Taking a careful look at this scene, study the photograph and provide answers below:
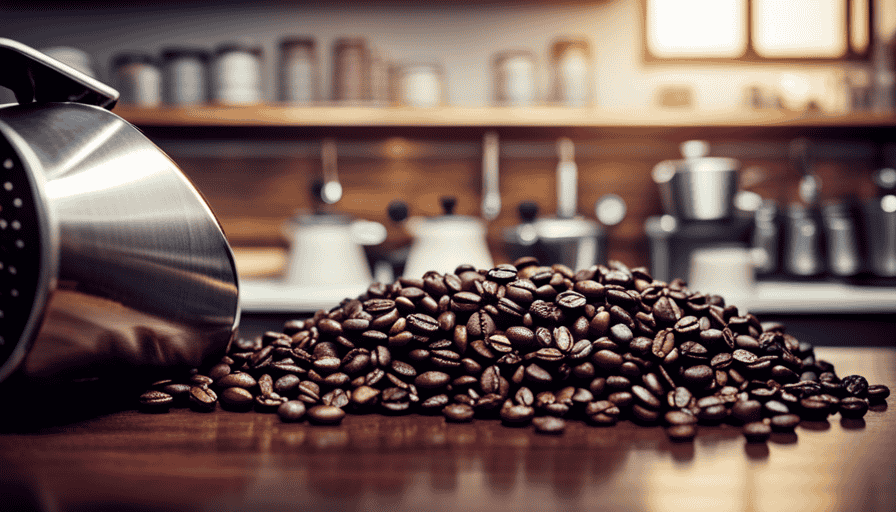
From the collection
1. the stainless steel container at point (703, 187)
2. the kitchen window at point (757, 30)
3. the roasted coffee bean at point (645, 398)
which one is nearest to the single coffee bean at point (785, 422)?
the roasted coffee bean at point (645, 398)

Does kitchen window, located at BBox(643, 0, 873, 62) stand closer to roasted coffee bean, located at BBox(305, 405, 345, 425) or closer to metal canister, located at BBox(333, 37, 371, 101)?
metal canister, located at BBox(333, 37, 371, 101)

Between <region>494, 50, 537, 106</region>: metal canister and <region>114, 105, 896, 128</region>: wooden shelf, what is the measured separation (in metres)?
0.06

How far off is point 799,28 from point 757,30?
0.19 meters

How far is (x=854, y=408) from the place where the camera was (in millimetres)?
579

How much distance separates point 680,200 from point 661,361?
1371 millimetres

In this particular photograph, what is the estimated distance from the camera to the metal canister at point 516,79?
1.98 m

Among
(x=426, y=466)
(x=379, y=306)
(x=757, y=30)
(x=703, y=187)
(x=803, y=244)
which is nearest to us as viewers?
(x=426, y=466)

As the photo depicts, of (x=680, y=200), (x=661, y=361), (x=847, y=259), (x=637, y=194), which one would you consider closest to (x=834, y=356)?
(x=661, y=361)

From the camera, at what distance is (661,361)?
603 millimetres

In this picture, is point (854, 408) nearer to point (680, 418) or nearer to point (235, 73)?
point (680, 418)

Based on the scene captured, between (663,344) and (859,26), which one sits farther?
(859,26)

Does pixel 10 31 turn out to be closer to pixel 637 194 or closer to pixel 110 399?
pixel 110 399

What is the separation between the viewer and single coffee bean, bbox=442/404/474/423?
1.84 ft

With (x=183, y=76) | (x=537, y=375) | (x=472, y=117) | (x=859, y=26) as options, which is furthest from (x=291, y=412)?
(x=859, y=26)
